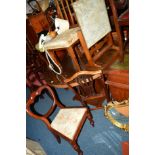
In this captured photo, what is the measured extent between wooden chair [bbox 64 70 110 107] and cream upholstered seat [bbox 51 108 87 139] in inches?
10.0

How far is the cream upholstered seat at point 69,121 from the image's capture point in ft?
6.65

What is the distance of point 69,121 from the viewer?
2102mm

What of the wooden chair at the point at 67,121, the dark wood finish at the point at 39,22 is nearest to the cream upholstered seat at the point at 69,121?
the wooden chair at the point at 67,121

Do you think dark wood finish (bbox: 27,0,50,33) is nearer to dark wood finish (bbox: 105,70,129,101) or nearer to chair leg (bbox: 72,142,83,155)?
dark wood finish (bbox: 105,70,129,101)

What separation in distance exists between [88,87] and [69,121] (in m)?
0.46

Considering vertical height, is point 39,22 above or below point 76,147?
above

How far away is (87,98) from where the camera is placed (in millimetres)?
2502

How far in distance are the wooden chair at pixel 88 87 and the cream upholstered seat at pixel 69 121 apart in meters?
0.25

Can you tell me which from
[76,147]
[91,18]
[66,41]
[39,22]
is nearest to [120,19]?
[91,18]

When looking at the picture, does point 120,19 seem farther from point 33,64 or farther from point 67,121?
point 33,64

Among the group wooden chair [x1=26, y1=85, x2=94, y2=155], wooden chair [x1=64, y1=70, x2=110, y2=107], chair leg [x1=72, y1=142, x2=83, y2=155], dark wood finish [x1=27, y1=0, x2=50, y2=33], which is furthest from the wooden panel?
dark wood finish [x1=27, y1=0, x2=50, y2=33]
